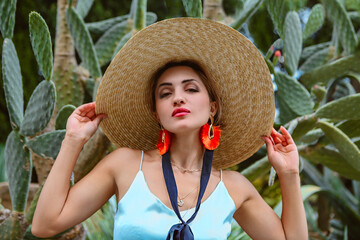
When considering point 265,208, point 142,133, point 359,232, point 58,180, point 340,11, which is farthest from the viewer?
point 359,232

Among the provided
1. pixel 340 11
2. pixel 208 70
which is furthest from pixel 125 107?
pixel 340 11

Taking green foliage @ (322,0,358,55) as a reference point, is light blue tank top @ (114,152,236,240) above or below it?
below

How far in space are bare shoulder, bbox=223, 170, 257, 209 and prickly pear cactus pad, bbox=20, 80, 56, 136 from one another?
0.70 m

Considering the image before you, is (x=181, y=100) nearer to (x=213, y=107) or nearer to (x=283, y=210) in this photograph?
(x=213, y=107)

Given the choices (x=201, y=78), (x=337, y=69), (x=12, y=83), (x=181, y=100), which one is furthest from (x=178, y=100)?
(x=337, y=69)

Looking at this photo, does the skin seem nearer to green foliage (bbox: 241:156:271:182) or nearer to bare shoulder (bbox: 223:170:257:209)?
bare shoulder (bbox: 223:170:257:209)

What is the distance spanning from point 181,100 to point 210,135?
196 mm

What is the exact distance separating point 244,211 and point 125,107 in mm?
532

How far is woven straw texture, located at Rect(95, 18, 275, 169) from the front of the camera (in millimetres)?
1183

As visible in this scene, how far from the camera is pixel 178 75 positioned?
1.17 metres

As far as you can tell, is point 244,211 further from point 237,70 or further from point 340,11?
point 340,11

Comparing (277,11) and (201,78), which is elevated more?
(277,11)

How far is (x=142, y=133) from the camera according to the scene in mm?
1360

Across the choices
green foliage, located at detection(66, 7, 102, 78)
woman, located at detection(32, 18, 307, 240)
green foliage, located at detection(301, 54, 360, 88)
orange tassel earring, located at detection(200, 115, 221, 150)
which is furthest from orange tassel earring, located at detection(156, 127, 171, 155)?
green foliage, located at detection(301, 54, 360, 88)
